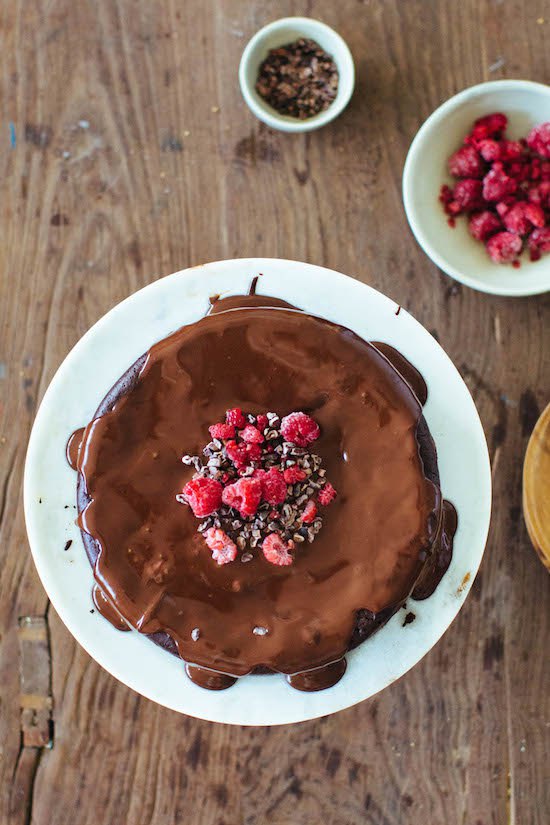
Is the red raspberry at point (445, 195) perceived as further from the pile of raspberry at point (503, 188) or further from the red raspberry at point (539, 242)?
the red raspberry at point (539, 242)

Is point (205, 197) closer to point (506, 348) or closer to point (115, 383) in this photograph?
point (115, 383)

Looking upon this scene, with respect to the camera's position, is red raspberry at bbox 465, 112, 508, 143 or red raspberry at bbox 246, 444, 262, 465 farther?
red raspberry at bbox 465, 112, 508, 143

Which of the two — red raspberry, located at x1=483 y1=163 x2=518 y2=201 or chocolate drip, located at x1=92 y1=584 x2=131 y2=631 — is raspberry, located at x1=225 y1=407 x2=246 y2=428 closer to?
chocolate drip, located at x1=92 y1=584 x2=131 y2=631

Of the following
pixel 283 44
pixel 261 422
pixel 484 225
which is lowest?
pixel 261 422

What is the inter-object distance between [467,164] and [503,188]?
110mm

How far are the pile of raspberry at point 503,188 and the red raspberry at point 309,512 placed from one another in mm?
928

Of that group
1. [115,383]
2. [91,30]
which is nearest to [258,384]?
[115,383]

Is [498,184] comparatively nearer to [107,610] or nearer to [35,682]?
[107,610]

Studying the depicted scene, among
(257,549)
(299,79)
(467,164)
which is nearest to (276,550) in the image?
(257,549)

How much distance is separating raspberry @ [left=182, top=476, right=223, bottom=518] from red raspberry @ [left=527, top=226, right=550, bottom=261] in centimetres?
108

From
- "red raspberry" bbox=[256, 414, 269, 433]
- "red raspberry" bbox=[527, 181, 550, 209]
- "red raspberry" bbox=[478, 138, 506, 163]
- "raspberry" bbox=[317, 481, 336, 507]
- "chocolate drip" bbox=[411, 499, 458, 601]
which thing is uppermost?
"red raspberry" bbox=[478, 138, 506, 163]

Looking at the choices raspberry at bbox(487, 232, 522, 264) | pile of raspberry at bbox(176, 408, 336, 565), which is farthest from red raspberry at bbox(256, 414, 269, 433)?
raspberry at bbox(487, 232, 522, 264)

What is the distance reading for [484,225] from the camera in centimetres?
192

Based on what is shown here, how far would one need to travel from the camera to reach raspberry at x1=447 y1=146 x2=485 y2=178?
74.8 inches
